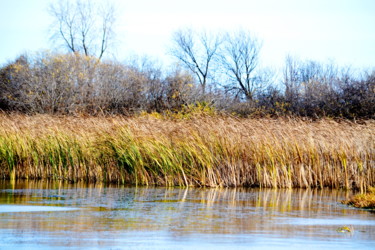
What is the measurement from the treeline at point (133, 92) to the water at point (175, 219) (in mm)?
19143

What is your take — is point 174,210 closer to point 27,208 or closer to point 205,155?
point 27,208

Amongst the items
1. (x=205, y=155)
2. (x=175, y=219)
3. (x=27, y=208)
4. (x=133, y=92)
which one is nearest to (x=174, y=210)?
(x=175, y=219)

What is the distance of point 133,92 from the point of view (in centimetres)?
3344

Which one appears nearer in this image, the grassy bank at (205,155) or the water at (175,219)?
the water at (175,219)

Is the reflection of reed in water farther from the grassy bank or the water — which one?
the grassy bank

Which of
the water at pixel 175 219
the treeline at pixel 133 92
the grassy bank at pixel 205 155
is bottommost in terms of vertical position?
the water at pixel 175 219

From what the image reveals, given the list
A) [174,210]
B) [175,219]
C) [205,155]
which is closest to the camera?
[175,219]

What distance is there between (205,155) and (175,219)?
5.43 m

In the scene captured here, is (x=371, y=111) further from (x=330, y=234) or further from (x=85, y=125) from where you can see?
(x=330, y=234)

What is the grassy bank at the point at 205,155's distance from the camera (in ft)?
42.2

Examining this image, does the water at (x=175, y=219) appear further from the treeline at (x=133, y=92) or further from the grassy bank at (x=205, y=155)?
the treeline at (x=133, y=92)

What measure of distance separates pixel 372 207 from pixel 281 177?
12.3 feet

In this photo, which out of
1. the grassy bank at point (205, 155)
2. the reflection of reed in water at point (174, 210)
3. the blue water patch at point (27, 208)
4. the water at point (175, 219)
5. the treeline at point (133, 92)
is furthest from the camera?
the treeline at point (133, 92)

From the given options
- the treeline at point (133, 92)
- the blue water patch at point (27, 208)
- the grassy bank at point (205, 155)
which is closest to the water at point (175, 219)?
the blue water patch at point (27, 208)
